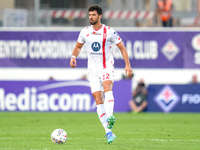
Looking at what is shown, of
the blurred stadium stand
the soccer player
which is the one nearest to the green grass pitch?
the soccer player

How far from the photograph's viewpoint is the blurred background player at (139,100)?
23.6 meters

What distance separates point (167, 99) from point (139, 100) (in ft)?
3.80

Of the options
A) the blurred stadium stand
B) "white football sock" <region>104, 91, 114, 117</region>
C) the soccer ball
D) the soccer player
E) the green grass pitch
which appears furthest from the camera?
the blurred stadium stand

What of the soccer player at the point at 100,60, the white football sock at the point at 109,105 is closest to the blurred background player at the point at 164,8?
the soccer player at the point at 100,60

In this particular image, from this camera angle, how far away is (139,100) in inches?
929

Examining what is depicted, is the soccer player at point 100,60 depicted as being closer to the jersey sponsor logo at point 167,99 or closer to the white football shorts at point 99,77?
the white football shorts at point 99,77

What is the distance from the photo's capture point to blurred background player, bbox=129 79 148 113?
2359 cm

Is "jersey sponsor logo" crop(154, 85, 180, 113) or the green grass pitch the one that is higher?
the green grass pitch

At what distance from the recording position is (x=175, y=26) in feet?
86.7

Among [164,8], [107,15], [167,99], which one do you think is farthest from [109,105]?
[107,15]

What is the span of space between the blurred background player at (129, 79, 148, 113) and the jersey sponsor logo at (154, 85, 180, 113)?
19.5 inches

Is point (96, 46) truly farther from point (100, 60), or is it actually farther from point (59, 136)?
point (59, 136)

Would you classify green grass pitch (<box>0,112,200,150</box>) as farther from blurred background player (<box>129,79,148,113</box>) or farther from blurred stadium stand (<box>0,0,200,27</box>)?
blurred stadium stand (<box>0,0,200,27</box>)

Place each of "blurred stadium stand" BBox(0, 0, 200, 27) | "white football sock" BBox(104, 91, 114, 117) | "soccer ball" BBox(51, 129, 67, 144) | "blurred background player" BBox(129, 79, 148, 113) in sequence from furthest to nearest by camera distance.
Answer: "blurred stadium stand" BBox(0, 0, 200, 27) < "blurred background player" BBox(129, 79, 148, 113) < "white football sock" BBox(104, 91, 114, 117) < "soccer ball" BBox(51, 129, 67, 144)
